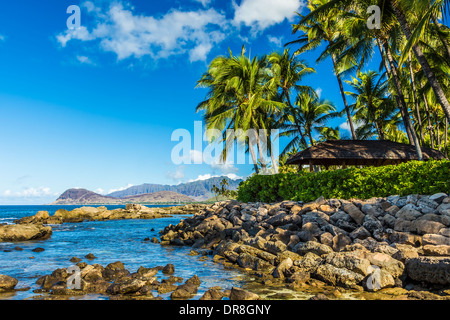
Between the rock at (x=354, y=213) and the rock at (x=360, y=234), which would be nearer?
the rock at (x=360, y=234)

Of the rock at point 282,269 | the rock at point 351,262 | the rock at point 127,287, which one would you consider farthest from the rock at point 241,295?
the rock at point 351,262

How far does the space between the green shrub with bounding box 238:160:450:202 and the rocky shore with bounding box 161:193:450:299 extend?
1.72 feet

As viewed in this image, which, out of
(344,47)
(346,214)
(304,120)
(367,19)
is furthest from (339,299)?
(304,120)

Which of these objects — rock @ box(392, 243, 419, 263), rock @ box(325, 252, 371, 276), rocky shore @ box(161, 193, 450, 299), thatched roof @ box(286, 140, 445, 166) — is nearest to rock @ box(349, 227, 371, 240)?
rocky shore @ box(161, 193, 450, 299)

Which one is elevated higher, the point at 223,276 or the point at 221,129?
the point at 221,129

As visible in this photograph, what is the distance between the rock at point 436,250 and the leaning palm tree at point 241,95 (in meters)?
15.4

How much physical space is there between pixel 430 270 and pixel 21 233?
18.4 meters

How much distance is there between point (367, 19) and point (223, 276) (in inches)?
549

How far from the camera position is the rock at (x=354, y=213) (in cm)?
989

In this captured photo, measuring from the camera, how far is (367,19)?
15.4 meters

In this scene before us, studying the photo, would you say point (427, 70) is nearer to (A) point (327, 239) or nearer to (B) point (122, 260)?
(A) point (327, 239)

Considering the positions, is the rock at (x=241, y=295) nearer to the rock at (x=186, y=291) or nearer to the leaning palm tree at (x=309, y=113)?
the rock at (x=186, y=291)

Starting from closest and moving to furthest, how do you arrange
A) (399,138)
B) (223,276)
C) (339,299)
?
1. (339,299)
2. (223,276)
3. (399,138)
